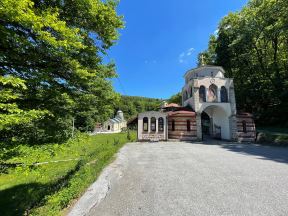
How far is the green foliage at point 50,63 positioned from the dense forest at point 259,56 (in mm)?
28629

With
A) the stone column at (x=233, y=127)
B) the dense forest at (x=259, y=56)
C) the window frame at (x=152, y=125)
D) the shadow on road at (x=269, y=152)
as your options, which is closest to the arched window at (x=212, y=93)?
the stone column at (x=233, y=127)

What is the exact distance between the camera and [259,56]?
34.8 m

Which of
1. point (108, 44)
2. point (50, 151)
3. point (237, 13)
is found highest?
point (237, 13)

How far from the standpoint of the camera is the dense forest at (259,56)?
28577mm

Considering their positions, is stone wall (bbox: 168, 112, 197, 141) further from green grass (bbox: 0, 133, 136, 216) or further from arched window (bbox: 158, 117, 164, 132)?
green grass (bbox: 0, 133, 136, 216)

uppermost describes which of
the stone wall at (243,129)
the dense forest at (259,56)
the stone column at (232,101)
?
the dense forest at (259,56)

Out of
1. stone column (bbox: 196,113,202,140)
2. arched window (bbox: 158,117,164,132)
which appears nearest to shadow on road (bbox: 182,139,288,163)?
stone column (bbox: 196,113,202,140)

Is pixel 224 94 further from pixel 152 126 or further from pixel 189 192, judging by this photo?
pixel 189 192

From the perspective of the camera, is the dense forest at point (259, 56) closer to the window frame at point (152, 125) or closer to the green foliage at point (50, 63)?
the window frame at point (152, 125)

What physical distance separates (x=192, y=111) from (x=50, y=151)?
2421cm

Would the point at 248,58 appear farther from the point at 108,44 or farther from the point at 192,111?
the point at 108,44

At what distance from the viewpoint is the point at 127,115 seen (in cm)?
11619

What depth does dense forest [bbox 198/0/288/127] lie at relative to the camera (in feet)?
93.8

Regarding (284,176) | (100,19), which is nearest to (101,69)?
(100,19)
